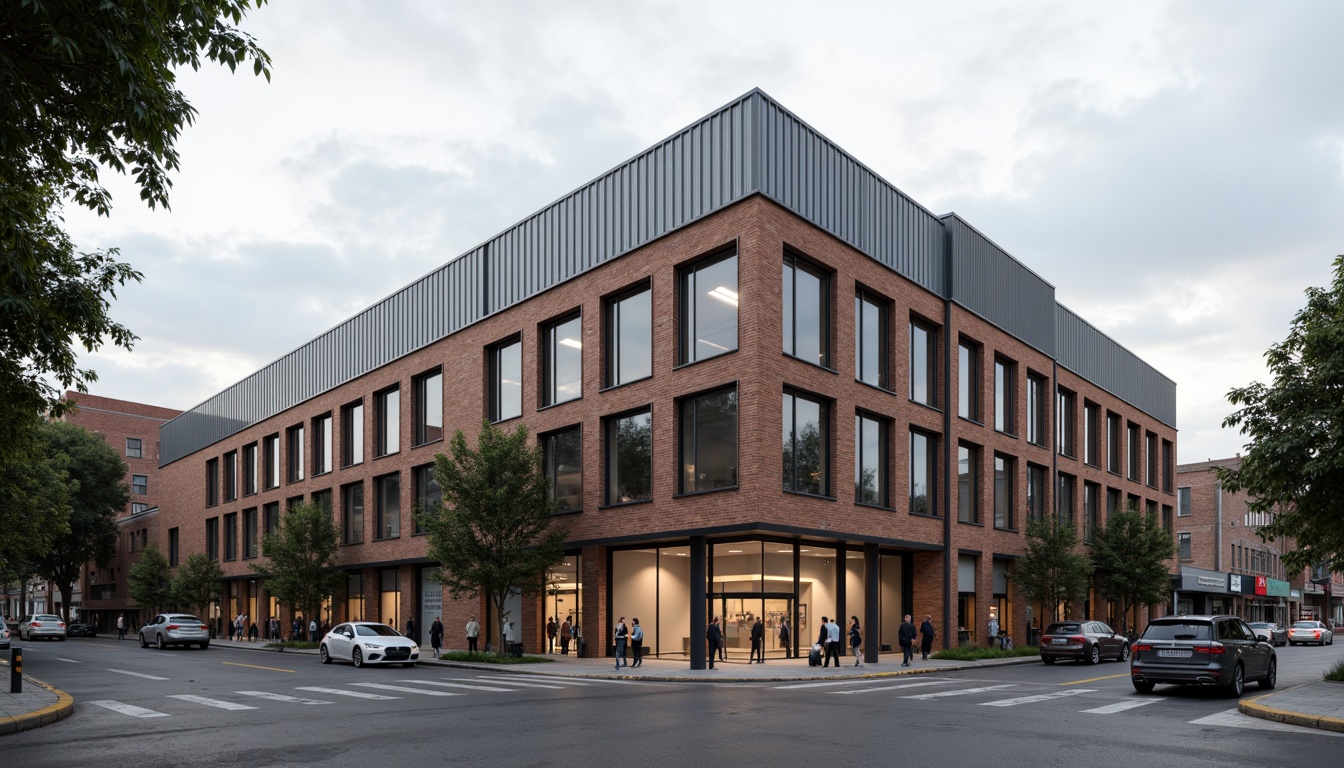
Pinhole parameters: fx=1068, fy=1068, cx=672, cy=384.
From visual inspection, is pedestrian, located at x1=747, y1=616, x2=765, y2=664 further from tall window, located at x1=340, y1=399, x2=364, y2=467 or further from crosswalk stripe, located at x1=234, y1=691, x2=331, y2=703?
tall window, located at x1=340, y1=399, x2=364, y2=467

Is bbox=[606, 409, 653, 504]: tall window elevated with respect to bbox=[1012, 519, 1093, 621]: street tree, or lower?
elevated

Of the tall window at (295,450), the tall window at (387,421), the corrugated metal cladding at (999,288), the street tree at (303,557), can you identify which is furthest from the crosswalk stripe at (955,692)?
the tall window at (295,450)

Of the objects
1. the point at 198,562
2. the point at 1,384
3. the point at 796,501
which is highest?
the point at 1,384

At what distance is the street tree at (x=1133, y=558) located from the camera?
154 feet

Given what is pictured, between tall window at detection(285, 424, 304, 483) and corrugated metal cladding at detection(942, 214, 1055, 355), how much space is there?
1339 inches

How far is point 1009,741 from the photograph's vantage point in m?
13.3

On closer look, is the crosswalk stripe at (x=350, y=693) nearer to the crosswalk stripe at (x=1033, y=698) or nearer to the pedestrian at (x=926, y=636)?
the crosswalk stripe at (x=1033, y=698)

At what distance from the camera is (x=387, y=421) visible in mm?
47438

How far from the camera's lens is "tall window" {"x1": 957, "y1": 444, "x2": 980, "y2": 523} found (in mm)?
38875

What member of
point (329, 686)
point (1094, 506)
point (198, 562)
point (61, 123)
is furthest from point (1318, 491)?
point (198, 562)

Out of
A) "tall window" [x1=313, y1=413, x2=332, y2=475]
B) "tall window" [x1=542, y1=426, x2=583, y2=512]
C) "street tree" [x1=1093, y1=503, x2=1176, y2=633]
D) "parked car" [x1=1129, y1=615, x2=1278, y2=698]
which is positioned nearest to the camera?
"parked car" [x1=1129, y1=615, x2=1278, y2=698]

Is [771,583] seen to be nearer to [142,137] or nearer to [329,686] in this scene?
[329,686]

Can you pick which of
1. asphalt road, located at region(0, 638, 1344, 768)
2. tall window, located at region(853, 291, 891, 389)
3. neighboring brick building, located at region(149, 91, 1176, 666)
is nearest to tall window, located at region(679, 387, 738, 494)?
neighboring brick building, located at region(149, 91, 1176, 666)

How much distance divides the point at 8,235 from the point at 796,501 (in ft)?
70.3
